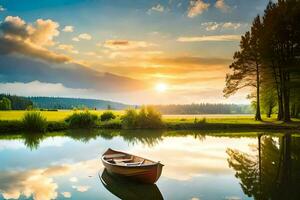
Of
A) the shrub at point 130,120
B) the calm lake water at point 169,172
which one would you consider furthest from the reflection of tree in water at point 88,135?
the calm lake water at point 169,172

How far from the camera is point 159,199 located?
36.3 ft

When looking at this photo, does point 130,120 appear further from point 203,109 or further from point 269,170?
point 203,109

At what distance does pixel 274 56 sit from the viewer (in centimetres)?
4112

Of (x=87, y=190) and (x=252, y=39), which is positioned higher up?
(x=252, y=39)

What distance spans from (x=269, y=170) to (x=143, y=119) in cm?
2379

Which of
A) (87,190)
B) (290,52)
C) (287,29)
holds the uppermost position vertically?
(287,29)

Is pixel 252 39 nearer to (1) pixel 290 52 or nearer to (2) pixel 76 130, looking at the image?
(1) pixel 290 52

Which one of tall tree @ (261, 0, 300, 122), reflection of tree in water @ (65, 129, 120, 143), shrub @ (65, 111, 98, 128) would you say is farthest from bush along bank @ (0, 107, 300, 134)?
tall tree @ (261, 0, 300, 122)

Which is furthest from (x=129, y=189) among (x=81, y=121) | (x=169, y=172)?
(x=81, y=121)

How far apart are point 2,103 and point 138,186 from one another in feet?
277

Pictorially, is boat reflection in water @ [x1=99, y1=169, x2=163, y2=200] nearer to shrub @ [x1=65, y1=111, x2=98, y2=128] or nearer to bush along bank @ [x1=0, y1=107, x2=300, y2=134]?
bush along bank @ [x1=0, y1=107, x2=300, y2=134]

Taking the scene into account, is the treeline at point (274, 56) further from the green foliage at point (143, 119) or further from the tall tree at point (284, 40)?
the green foliage at point (143, 119)

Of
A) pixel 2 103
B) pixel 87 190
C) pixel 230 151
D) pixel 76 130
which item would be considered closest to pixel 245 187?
pixel 87 190

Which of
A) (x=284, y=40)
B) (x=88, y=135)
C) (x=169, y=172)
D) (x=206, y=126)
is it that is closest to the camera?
(x=169, y=172)
